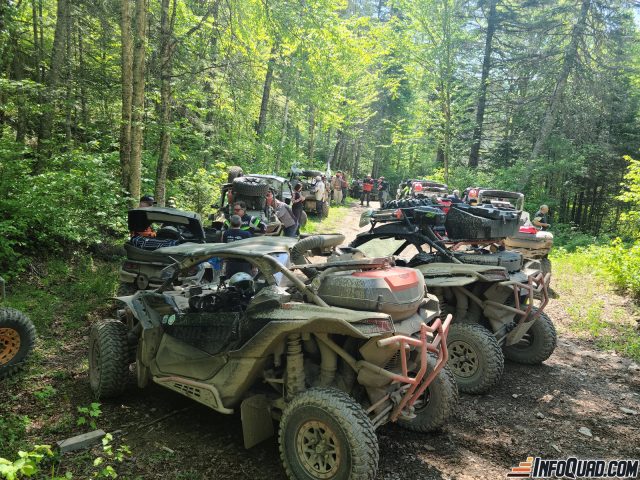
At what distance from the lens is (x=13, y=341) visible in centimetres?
Result: 488

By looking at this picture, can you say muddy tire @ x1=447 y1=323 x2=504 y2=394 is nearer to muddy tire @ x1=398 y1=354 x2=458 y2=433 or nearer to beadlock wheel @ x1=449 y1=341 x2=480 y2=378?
beadlock wheel @ x1=449 y1=341 x2=480 y2=378

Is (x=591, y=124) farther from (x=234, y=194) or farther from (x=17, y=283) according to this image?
(x=17, y=283)

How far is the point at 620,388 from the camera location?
5.32 metres

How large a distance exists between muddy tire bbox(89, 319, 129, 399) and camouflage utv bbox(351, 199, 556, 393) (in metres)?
3.34

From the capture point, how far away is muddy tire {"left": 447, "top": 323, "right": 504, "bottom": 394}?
15.9 ft

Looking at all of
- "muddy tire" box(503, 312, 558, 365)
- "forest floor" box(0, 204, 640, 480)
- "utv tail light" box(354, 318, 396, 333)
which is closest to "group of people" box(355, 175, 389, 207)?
"muddy tire" box(503, 312, 558, 365)

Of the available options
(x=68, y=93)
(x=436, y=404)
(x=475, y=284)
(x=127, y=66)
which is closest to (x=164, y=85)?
(x=127, y=66)

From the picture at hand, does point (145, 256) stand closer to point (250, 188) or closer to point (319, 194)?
point (250, 188)

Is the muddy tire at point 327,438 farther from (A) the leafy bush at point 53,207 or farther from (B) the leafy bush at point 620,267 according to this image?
(B) the leafy bush at point 620,267

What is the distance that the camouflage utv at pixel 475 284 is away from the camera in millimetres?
5000

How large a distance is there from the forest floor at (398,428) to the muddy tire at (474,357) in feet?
0.69

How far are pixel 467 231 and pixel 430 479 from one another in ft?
11.4

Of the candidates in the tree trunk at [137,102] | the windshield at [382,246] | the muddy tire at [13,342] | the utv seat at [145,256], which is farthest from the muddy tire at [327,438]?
the tree trunk at [137,102]

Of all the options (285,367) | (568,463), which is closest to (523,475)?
(568,463)
